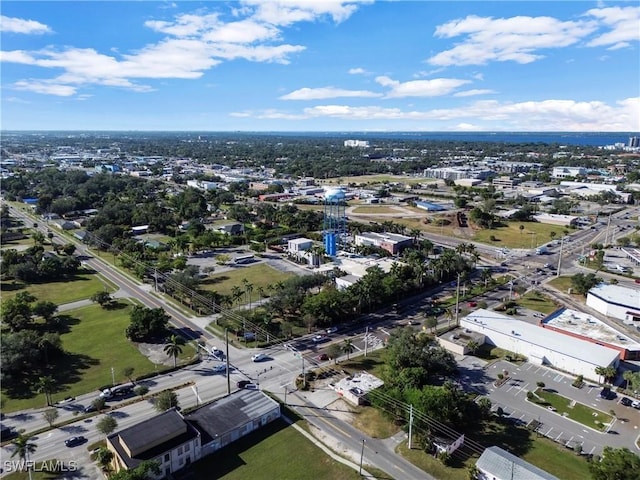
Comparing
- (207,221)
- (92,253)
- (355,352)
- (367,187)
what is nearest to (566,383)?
(355,352)

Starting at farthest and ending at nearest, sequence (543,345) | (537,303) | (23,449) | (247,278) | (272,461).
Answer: (247,278), (537,303), (543,345), (272,461), (23,449)

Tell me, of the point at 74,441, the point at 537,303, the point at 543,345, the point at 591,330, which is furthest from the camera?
the point at 537,303

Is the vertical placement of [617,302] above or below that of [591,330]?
above

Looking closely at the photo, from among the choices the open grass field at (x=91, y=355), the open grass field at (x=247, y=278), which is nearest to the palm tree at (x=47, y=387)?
the open grass field at (x=91, y=355)

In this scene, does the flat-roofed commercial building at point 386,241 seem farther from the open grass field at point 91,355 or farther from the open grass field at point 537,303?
the open grass field at point 91,355

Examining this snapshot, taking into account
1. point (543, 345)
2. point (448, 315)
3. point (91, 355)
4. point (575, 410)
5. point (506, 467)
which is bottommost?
point (575, 410)

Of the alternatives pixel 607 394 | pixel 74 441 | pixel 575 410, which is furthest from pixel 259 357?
pixel 607 394

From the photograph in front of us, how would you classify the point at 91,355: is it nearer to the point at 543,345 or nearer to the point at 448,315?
the point at 448,315

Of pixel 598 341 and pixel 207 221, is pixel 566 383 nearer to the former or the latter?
pixel 598 341
